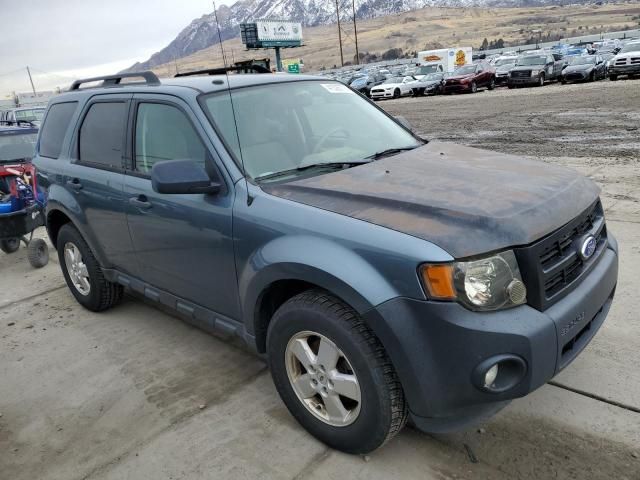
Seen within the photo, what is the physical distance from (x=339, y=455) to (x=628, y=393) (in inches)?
65.2

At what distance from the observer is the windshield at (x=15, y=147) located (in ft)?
26.6

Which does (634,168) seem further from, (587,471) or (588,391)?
(587,471)

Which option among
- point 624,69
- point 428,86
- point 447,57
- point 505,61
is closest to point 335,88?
point 624,69

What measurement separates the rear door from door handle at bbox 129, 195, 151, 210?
165mm

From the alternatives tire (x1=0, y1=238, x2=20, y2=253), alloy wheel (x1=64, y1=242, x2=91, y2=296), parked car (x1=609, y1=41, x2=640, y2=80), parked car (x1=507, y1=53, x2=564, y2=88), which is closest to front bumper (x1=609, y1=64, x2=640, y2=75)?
parked car (x1=609, y1=41, x2=640, y2=80)

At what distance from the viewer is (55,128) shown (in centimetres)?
488

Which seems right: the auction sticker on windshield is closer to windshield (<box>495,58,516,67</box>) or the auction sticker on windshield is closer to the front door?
the front door

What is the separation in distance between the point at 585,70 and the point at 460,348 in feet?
88.5

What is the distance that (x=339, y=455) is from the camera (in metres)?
2.83

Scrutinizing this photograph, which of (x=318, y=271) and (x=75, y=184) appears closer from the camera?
(x=318, y=271)

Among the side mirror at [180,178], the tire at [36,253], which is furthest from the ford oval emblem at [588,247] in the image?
the tire at [36,253]

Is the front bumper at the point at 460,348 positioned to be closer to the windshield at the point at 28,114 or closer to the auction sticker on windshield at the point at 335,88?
the auction sticker on windshield at the point at 335,88

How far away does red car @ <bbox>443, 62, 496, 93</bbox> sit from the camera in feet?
91.7

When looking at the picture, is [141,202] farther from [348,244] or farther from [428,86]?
[428,86]
